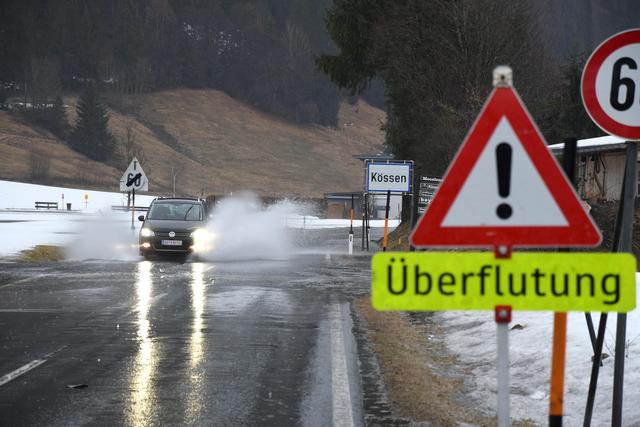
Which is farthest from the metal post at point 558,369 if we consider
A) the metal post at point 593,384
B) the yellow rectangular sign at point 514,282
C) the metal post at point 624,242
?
the metal post at point 593,384

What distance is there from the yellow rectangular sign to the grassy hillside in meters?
110

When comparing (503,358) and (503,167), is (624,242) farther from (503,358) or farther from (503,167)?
(503,358)

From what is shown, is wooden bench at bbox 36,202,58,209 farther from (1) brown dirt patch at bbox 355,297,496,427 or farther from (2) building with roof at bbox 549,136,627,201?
(1) brown dirt patch at bbox 355,297,496,427

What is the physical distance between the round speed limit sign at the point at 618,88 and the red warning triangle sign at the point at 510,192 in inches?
61.5

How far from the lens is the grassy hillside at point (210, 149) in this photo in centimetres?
12044

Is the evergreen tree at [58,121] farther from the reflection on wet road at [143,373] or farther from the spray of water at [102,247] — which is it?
the reflection on wet road at [143,373]

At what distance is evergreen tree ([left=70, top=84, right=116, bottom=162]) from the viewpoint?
127m

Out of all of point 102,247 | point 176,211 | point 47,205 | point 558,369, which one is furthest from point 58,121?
point 558,369

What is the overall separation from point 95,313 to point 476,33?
24.1 m

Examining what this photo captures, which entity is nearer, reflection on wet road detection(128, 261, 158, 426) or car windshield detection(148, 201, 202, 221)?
reflection on wet road detection(128, 261, 158, 426)

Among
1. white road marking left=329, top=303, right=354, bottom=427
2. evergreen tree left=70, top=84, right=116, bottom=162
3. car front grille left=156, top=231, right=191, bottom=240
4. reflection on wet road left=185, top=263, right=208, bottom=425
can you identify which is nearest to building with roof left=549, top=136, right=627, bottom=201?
car front grille left=156, top=231, right=191, bottom=240

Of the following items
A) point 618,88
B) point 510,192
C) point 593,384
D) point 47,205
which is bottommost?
point 593,384

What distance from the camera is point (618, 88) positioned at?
18.9 ft

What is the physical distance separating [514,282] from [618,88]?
6.96ft
